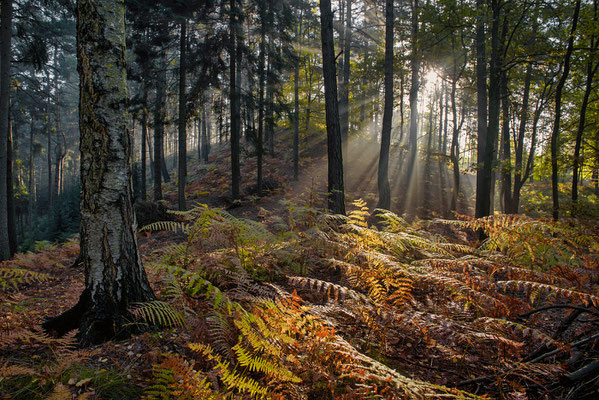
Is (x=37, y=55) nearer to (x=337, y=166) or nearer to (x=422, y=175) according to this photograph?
(x=337, y=166)

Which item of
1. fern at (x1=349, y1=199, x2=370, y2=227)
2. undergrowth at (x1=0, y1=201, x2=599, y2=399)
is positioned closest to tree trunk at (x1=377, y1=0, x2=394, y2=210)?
fern at (x1=349, y1=199, x2=370, y2=227)

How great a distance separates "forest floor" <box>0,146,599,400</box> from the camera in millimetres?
1708

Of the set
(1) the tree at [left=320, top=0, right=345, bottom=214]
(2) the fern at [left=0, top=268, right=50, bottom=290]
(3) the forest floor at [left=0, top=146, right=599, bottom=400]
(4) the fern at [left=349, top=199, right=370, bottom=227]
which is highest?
(1) the tree at [left=320, top=0, right=345, bottom=214]

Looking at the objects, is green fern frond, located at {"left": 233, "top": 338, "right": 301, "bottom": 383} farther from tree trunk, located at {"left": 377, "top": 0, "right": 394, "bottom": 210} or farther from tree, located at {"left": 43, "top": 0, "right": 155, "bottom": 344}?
tree trunk, located at {"left": 377, "top": 0, "right": 394, "bottom": 210}

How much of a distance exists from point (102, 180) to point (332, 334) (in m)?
2.41

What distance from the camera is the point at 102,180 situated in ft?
8.52

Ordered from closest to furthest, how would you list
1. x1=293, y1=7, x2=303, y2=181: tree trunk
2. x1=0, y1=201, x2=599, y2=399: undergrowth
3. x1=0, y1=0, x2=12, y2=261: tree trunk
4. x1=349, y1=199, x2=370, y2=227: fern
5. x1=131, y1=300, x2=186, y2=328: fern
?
1. x1=0, y1=201, x2=599, y2=399: undergrowth
2. x1=131, y1=300, x2=186, y2=328: fern
3. x1=349, y1=199, x2=370, y2=227: fern
4. x1=0, y1=0, x2=12, y2=261: tree trunk
5. x1=293, y1=7, x2=303, y2=181: tree trunk

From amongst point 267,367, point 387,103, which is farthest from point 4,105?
point 387,103

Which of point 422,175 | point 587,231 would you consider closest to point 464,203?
point 422,175

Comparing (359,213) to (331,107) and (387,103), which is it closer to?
(331,107)

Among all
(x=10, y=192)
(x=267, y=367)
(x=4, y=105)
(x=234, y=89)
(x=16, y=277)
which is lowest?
(x=16, y=277)

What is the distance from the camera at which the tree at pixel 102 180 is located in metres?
2.60

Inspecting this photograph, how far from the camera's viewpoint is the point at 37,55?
9.30m

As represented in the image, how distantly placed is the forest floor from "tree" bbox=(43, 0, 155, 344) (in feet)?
0.75
